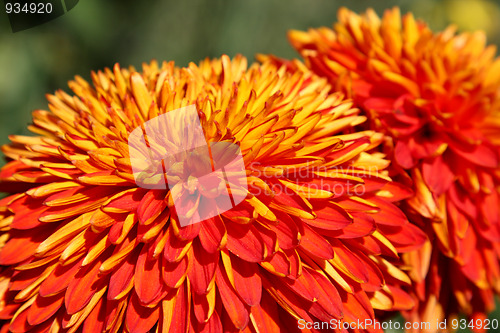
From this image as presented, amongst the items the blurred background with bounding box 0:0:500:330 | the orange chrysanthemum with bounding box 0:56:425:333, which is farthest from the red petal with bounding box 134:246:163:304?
the blurred background with bounding box 0:0:500:330

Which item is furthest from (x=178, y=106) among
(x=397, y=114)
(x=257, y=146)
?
(x=397, y=114)

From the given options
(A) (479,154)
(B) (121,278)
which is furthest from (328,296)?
(A) (479,154)

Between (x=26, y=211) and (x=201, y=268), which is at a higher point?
(x=26, y=211)

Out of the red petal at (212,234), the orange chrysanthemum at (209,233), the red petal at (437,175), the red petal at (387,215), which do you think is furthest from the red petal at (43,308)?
the red petal at (437,175)

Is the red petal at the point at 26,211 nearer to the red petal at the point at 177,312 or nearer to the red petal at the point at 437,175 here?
the red petal at the point at 177,312

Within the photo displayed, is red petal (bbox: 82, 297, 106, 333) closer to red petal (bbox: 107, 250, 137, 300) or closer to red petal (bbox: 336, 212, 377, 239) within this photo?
red petal (bbox: 107, 250, 137, 300)

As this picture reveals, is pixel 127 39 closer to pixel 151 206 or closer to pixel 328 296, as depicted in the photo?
pixel 151 206
